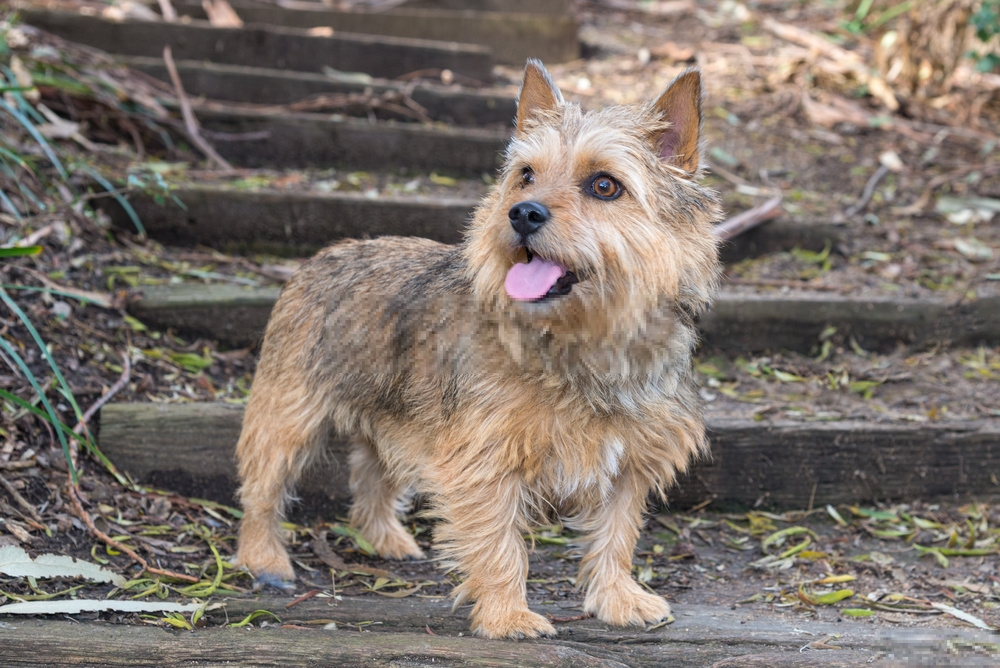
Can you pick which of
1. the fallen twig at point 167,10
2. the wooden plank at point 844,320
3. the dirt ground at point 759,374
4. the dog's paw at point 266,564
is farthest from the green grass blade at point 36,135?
the wooden plank at point 844,320

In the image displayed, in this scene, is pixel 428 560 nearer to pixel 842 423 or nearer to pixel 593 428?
pixel 593 428

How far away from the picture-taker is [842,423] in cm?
386

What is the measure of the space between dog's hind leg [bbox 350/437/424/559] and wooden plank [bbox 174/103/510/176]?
232 centimetres

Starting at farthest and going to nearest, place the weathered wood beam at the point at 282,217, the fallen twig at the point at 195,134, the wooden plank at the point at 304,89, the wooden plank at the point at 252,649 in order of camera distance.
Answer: the wooden plank at the point at 304,89 → the fallen twig at the point at 195,134 → the weathered wood beam at the point at 282,217 → the wooden plank at the point at 252,649

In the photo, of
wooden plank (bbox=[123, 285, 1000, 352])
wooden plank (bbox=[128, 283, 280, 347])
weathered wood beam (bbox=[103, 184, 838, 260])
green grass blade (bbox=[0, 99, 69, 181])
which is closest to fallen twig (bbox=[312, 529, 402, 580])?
wooden plank (bbox=[128, 283, 280, 347])

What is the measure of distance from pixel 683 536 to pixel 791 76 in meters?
4.33

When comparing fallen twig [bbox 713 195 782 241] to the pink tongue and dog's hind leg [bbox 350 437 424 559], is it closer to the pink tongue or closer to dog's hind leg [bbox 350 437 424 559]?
dog's hind leg [bbox 350 437 424 559]

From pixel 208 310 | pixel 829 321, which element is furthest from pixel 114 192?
pixel 829 321

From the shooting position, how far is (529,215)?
250cm

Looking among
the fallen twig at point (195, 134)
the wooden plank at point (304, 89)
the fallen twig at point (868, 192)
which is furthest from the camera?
the wooden plank at point (304, 89)

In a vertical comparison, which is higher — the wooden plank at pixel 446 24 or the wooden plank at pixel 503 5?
the wooden plank at pixel 503 5

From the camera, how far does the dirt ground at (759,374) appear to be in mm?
3262

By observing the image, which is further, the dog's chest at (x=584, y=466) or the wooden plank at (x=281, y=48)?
the wooden plank at (x=281, y=48)

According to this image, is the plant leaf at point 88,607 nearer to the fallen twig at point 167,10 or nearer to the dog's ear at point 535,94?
the dog's ear at point 535,94
